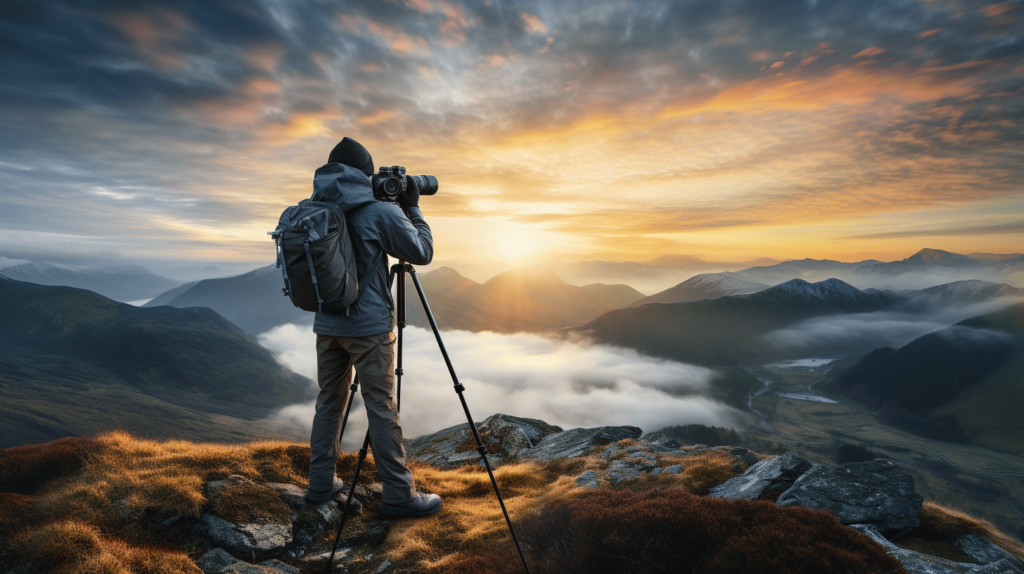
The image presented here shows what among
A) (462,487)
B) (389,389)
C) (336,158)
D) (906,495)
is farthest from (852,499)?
(336,158)

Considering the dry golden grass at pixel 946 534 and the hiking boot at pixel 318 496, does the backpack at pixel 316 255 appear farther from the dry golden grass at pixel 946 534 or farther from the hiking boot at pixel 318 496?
the dry golden grass at pixel 946 534

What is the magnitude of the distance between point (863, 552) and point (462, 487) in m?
7.21

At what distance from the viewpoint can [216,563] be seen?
546 centimetres

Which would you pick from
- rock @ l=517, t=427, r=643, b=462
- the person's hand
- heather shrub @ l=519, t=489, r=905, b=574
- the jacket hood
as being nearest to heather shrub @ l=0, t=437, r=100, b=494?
the jacket hood

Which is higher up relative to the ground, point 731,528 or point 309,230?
point 309,230

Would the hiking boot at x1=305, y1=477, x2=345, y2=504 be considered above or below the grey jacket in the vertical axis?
below

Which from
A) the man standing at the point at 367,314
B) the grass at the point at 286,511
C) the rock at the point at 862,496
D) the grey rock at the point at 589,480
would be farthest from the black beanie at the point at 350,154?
the rock at the point at 862,496

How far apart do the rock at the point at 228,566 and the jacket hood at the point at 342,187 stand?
4934 millimetres

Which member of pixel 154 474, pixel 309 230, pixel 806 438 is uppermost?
pixel 309 230

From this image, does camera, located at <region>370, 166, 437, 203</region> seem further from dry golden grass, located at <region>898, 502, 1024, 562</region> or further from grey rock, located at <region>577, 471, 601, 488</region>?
dry golden grass, located at <region>898, 502, 1024, 562</region>

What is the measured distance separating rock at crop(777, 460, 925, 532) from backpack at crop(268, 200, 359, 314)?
8616mm

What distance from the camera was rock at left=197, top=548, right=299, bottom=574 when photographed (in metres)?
5.34

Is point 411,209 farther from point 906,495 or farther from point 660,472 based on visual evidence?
point 906,495

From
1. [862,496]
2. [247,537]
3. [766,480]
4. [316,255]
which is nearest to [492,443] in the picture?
[766,480]
